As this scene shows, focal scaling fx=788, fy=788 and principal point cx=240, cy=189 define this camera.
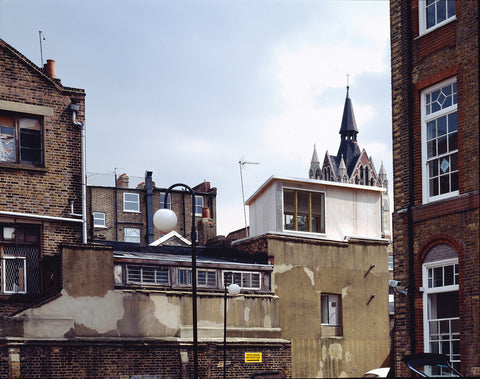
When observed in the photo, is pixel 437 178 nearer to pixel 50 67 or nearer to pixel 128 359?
pixel 128 359

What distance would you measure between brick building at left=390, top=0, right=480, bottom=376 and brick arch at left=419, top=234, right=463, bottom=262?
22mm

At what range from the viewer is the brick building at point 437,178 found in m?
17.0

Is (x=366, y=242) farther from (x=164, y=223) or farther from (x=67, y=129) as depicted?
(x=164, y=223)

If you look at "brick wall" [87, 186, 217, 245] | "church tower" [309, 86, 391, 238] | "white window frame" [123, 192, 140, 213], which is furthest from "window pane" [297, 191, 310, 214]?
"church tower" [309, 86, 391, 238]

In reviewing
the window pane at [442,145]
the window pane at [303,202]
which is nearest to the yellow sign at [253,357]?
the window pane at [303,202]

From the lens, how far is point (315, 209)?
32875 millimetres

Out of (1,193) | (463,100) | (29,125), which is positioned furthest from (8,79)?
(463,100)

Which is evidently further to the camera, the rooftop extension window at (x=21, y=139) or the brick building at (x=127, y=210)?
the brick building at (x=127, y=210)

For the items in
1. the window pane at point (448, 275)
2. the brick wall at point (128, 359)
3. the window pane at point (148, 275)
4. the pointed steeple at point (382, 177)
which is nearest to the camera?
the window pane at point (448, 275)

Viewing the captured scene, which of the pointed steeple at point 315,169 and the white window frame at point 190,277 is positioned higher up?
the pointed steeple at point 315,169

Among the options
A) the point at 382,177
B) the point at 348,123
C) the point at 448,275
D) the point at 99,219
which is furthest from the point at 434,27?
the point at 382,177

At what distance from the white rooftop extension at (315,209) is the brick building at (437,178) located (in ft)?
41.6

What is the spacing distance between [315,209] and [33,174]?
12.5m

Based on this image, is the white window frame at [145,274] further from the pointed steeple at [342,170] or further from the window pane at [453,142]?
the pointed steeple at [342,170]
